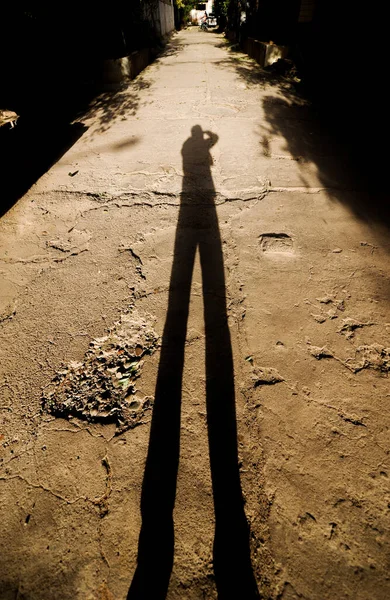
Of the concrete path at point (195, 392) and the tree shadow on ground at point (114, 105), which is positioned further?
the tree shadow on ground at point (114, 105)

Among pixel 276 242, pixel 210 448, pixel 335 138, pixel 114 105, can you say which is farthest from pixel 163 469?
pixel 114 105

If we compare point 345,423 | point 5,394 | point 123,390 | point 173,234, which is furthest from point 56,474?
point 173,234

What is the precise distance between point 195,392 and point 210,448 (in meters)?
0.34

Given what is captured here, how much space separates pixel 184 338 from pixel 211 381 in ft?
1.31

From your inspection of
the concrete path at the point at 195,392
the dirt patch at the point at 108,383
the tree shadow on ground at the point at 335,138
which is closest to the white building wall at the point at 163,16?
the tree shadow on ground at the point at 335,138

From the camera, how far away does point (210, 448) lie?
1.54m

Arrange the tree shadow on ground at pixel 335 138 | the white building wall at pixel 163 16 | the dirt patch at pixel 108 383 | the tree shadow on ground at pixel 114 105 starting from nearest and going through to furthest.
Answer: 1. the dirt patch at pixel 108 383
2. the tree shadow on ground at pixel 335 138
3. the tree shadow on ground at pixel 114 105
4. the white building wall at pixel 163 16

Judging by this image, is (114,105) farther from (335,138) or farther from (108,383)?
(108,383)

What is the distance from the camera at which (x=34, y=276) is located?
2.57m

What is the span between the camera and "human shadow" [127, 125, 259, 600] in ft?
3.98

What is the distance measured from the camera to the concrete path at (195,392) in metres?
1.24

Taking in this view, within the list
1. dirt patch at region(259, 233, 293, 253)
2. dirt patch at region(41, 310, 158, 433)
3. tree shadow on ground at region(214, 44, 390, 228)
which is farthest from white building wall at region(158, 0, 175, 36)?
dirt patch at region(41, 310, 158, 433)

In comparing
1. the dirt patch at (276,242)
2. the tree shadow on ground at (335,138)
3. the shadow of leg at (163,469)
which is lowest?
the shadow of leg at (163,469)

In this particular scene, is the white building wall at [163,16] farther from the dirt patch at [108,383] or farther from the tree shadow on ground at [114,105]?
the dirt patch at [108,383]
